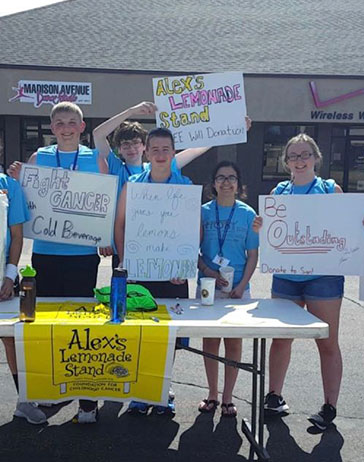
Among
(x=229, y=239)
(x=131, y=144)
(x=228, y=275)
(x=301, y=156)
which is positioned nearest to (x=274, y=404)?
(x=228, y=275)

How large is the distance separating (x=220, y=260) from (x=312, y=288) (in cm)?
63

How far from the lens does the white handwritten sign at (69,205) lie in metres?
3.74

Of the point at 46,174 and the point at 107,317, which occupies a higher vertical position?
the point at 46,174

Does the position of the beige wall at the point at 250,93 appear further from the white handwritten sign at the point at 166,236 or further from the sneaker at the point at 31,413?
the sneaker at the point at 31,413

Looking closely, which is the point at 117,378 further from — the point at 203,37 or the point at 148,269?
the point at 203,37

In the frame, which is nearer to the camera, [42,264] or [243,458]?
[243,458]

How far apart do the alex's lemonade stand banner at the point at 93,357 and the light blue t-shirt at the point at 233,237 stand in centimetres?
78

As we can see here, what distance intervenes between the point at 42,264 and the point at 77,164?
728 millimetres

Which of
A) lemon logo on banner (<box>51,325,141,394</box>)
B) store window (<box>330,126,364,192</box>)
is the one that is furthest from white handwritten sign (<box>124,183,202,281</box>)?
store window (<box>330,126,364,192</box>)

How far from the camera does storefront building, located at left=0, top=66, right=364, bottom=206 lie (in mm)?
16266

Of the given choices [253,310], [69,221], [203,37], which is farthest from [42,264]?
[203,37]

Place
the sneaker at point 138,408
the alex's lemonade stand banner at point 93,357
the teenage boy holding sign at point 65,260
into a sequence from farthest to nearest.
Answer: the sneaker at point 138,408 → the teenage boy holding sign at point 65,260 → the alex's lemonade stand banner at point 93,357

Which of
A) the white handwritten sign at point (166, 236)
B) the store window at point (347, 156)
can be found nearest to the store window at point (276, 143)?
the store window at point (347, 156)

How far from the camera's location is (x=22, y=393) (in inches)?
122
